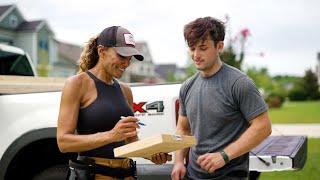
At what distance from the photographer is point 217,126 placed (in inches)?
106

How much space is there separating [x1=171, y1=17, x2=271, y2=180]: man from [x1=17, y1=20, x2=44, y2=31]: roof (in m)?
39.9

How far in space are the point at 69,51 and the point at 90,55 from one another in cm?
5137

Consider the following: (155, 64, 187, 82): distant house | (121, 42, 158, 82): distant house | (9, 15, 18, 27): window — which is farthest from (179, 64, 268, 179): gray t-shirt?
(155, 64, 187, 82): distant house

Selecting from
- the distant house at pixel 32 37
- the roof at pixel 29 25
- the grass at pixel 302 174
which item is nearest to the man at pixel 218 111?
the grass at pixel 302 174

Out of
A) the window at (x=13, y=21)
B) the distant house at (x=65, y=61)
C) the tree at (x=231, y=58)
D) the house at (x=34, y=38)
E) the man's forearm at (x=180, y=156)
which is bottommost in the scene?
the distant house at (x=65, y=61)

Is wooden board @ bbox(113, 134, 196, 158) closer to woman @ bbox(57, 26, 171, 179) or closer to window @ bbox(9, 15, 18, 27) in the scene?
woman @ bbox(57, 26, 171, 179)

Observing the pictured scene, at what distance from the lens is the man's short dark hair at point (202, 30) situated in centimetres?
267

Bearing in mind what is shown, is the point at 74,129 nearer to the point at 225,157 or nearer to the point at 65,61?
the point at 225,157

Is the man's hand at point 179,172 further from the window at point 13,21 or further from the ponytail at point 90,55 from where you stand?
the window at point 13,21

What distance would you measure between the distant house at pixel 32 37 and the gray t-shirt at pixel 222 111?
34.4 metres

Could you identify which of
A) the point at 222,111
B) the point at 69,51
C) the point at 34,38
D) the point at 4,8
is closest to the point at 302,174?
the point at 222,111

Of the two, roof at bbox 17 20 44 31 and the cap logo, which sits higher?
the cap logo

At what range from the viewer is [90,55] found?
2.92 metres

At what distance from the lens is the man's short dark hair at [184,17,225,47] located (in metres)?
2.67
